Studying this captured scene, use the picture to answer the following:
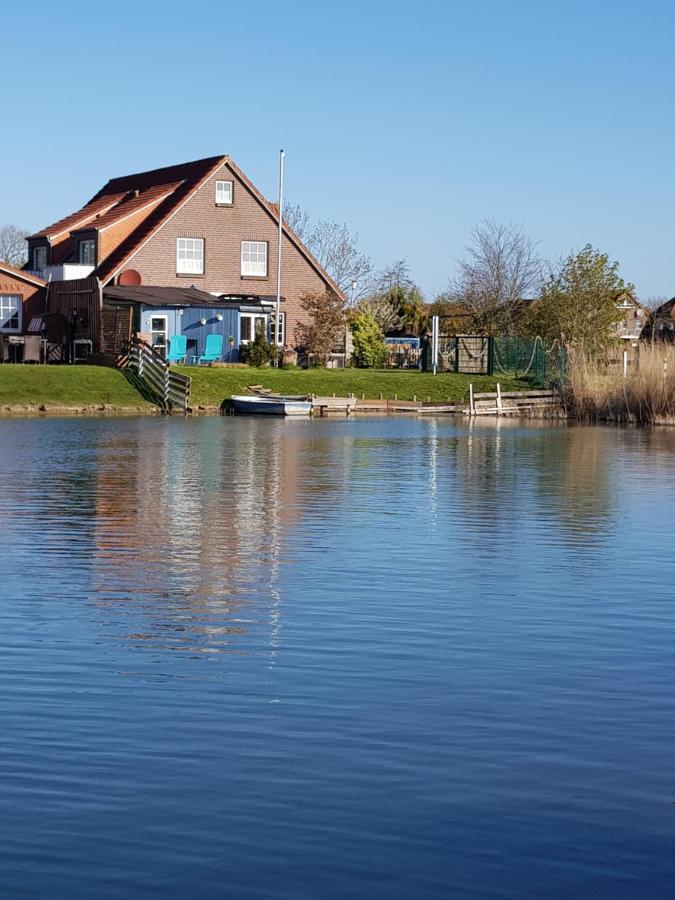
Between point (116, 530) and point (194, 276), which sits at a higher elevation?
point (194, 276)

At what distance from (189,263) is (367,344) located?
1093cm

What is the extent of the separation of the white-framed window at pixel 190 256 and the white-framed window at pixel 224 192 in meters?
2.23

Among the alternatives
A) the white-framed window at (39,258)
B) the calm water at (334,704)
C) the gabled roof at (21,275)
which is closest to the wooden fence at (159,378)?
the gabled roof at (21,275)

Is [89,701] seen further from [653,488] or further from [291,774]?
[653,488]

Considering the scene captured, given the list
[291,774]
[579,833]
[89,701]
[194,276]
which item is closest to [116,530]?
[89,701]

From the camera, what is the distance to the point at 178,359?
6750 centimetres

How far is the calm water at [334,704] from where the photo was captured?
785 cm

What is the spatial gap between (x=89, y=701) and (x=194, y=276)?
62.0m

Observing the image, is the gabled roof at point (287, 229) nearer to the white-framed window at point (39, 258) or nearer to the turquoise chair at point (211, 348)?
the turquoise chair at point (211, 348)

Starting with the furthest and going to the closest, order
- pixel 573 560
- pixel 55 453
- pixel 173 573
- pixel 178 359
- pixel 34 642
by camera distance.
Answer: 1. pixel 178 359
2. pixel 55 453
3. pixel 573 560
4. pixel 173 573
5. pixel 34 642

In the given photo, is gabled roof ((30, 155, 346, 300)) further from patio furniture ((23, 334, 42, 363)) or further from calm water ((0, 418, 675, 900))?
calm water ((0, 418, 675, 900))

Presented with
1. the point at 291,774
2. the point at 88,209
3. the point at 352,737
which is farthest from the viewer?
the point at 88,209

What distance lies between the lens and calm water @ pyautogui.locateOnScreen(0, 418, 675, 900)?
785 centimetres

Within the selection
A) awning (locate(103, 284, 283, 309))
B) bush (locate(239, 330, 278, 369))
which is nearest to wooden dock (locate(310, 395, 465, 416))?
bush (locate(239, 330, 278, 369))
